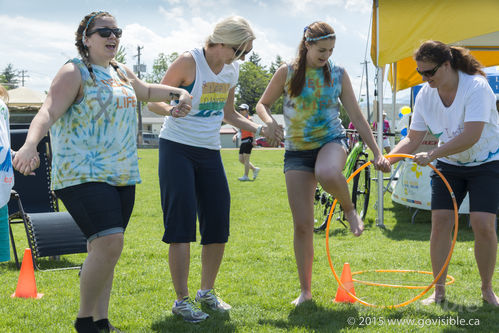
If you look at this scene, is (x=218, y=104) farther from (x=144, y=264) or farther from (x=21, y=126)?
(x=21, y=126)

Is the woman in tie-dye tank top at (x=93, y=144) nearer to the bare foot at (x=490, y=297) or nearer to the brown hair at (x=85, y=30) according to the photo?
the brown hair at (x=85, y=30)

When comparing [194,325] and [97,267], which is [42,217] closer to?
[194,325]

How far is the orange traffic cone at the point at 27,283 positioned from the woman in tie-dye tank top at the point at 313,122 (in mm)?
2236

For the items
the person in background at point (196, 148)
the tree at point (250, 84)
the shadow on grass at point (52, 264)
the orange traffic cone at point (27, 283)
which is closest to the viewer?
the person in background at point (196, 148)

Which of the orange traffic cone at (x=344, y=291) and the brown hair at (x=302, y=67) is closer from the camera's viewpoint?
the brown hair at (x=302, y=67)

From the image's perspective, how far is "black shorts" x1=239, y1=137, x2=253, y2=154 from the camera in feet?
49.1

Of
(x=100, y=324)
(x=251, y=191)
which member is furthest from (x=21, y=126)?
(x=251, y=191)

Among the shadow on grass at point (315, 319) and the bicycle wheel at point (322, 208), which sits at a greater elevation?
the bicycle wheel at point (322, 208)

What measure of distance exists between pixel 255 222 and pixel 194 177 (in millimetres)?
4826

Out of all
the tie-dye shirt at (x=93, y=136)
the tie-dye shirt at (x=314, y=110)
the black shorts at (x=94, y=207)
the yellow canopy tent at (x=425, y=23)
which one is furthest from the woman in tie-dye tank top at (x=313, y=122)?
the yellow canopy tent at (x=425, y=23)

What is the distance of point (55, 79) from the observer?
9.97ft

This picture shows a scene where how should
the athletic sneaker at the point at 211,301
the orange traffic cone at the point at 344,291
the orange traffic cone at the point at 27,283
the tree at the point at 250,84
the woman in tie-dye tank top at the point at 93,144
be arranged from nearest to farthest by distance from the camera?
the woman in tie-dye tank top at the point at 93,144 < the athletic sneaker at the point at 211,301 < the orange traffic cone at the point at 344,291 < the orange traffic cone at the point at 27,283 < the tree at the point at 250,84

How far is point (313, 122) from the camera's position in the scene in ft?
13.5

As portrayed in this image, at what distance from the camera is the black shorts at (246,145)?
1495 centimetres
